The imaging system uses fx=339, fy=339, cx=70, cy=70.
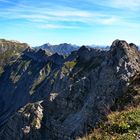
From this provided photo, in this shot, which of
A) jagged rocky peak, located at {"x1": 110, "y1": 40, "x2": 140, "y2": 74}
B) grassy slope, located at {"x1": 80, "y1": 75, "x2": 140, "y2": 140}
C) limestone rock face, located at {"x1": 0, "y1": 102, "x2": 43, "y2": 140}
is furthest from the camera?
limestone rock face, located at {"x1": 0, "y1": 102, "x2": 43, "y2": 140}

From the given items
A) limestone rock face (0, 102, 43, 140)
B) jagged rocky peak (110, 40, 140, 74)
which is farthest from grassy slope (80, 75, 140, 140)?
limestone rock face (0, 102, 43, 140)

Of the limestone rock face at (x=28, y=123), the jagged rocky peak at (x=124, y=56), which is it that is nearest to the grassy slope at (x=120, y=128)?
the jagged rocky peak at (x=124, y=56)

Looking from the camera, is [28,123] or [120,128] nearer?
[120,128]

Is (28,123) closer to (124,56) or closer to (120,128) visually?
(124,56)

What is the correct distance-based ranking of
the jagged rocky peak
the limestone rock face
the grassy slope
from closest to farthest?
1. the grassy slope
2. the jagged rocky peak
3. the limestone rock face

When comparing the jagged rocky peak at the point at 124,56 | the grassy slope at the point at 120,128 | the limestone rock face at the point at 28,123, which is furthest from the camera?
the limestone rock face at the point at 28,123

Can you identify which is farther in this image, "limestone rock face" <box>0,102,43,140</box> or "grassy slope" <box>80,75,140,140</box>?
"limestone rock face" <box>0,102,43,140</box>

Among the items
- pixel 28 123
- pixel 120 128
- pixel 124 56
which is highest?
pixel 120 128

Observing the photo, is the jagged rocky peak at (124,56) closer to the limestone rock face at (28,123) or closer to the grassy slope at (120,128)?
the limestone rock face at (28,123)

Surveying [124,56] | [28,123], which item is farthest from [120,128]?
[28,123]

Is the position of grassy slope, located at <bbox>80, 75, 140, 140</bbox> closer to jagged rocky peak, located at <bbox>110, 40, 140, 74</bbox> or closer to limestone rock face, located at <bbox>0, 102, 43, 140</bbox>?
jagged rocky peak, located at <bbox>110, 40, 140, 74</bbox>

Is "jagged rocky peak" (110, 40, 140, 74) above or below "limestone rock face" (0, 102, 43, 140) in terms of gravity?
above

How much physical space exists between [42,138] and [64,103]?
14626 mm

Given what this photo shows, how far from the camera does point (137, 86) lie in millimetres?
36906
